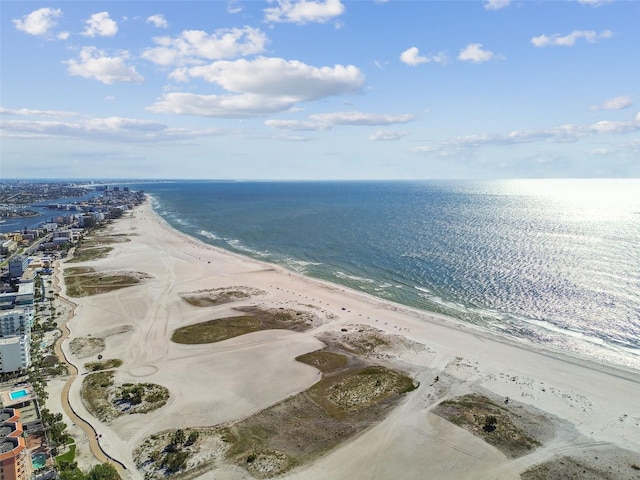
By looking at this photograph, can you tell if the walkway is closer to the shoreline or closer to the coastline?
the coastline

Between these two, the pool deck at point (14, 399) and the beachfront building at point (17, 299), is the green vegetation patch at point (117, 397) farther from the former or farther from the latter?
the beachfront building at point (17, 299)

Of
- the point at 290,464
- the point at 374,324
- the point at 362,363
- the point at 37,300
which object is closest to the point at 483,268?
the point at 374,324

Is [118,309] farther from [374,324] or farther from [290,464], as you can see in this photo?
[290,464]

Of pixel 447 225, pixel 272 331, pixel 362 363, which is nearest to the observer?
pixel 362 363

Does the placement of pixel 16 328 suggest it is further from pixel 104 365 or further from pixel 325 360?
pixel 325 360

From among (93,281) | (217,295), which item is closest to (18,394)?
(217,295)

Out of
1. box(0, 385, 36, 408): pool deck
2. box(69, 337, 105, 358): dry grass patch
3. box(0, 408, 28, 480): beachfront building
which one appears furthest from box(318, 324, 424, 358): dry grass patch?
box(0, 408, 28, 480): beachfront building
